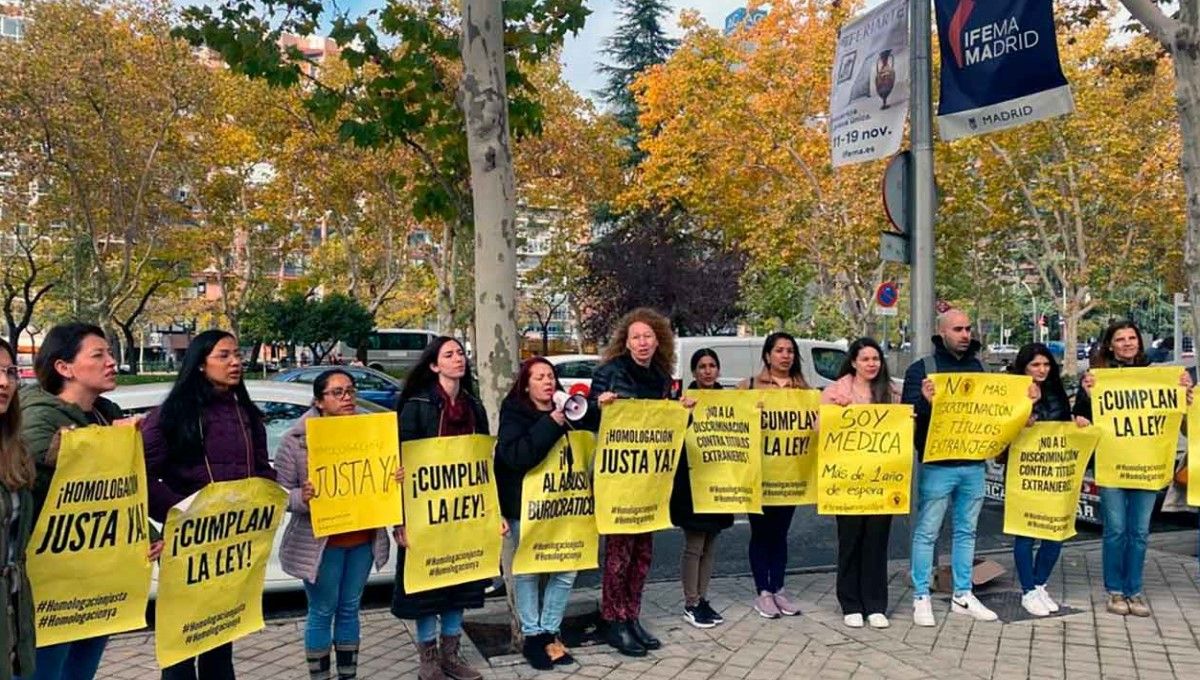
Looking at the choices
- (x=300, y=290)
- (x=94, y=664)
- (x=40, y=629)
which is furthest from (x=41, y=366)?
(x=300, y=290)

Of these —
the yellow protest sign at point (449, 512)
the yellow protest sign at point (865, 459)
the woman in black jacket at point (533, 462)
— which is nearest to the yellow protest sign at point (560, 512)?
the woman in black jacket at point (533, 462)

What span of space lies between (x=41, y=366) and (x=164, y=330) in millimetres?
74877

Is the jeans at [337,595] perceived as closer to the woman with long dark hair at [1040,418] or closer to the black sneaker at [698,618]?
the black sneaker at [698,618]

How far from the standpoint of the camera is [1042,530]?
578cm

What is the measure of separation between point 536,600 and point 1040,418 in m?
3.34

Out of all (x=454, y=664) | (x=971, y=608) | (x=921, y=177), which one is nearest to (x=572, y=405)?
(x=454, y=664)

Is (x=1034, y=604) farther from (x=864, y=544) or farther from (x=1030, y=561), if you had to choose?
(x=864, y=544)

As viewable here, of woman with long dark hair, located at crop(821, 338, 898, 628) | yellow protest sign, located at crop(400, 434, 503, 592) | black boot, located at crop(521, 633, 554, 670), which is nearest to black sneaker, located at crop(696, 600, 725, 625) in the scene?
woman with long dark hair, located at crop(821, 338, 898, 628)

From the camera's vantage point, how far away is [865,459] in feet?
18.4

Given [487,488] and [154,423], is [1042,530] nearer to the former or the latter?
[487,488]

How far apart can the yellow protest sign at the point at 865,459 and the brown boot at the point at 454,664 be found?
7.34 ft

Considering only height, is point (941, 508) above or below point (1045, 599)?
above

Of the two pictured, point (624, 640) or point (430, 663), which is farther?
point (624, 640)

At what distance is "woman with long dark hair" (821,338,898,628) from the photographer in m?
5.62
